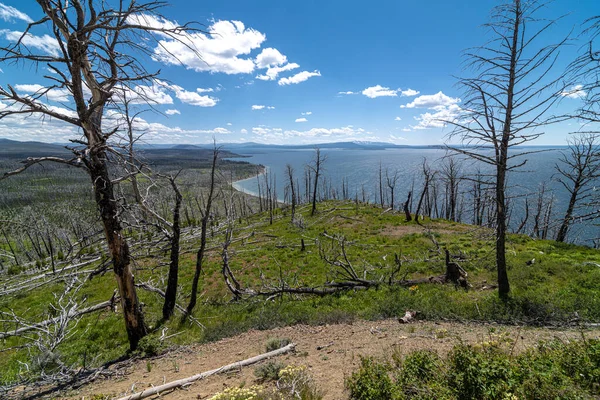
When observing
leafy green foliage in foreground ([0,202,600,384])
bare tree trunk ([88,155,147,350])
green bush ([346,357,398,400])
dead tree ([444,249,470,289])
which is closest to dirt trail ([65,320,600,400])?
green bush ([346,357,398,400])

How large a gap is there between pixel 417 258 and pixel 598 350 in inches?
483

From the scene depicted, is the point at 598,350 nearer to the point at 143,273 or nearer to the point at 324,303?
the point at 324,303

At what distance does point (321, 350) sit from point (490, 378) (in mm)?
3900

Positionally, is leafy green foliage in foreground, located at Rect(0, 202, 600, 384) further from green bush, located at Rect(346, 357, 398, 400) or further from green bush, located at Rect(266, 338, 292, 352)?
green bush, located at Rect(346, 357, 398, 400)

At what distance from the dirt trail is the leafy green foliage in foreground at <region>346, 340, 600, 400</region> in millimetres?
805

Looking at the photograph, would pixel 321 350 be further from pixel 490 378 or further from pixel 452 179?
pixel 452 179

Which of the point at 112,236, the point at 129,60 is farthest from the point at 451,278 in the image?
the point at 129,60

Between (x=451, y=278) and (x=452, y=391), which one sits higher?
(x=452, y=391)

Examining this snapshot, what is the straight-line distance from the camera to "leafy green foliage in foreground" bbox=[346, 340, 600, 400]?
11.6 feet

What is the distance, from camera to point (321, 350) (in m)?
6.68

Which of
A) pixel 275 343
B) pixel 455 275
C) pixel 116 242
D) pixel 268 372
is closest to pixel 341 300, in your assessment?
pixel 275 343

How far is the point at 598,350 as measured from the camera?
4195mm

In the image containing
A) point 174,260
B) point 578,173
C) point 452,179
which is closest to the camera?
point 174,260

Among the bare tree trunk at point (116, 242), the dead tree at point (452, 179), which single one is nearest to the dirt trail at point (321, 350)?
the bare tree trunk at point (116, 242)
